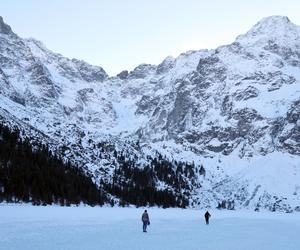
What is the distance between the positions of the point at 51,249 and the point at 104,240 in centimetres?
863

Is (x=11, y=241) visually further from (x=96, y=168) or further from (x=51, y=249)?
(x=96, y=168)

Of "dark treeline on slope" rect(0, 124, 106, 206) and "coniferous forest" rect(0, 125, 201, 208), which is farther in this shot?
"coniferous forest" rect(0, 125, 201, 208)

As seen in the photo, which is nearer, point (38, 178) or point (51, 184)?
point (38, 178)

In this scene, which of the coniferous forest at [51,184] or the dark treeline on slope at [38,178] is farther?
the coniferous forest at [51,184]

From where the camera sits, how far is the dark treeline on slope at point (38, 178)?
121312mm

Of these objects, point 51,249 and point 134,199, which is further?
point 134,199

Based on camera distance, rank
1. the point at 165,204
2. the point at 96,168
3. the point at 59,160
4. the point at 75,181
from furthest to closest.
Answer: the point at 96,168
the point at 165,204
the point at 59,160
the point at 75,181

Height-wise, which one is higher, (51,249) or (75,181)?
(75,181)

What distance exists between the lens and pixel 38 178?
13262cm

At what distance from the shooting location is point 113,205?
531ft

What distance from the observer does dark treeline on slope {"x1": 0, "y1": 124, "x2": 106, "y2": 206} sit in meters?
121

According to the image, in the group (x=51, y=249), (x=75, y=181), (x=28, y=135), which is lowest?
(x=51, y=249)

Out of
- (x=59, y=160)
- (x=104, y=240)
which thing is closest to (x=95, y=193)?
(x=59, y=160)

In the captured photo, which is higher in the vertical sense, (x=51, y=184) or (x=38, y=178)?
(x=38, y=178)
